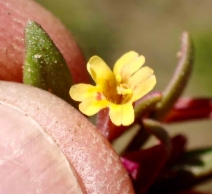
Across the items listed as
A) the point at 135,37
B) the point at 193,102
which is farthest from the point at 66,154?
the point at 135,37

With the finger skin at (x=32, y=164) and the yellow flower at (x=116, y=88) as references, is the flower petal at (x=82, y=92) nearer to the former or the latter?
the yellow flower at (x=116, y=88)

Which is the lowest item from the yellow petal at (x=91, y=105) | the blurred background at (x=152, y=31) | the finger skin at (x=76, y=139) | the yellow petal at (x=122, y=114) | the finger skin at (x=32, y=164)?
the blurred background at (x=152, y=31)

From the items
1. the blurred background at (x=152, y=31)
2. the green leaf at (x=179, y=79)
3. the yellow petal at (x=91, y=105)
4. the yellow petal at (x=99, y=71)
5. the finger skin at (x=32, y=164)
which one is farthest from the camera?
the blurred background at (x=152, y=31)

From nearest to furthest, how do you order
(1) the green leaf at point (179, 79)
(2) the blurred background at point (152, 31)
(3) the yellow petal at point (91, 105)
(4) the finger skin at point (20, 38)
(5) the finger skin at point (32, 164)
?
(5) the finger skin at point (32, 164) < (3) the yellow petal at point (91, 105) < (4) the finger skin at point (20, 38) < (1) the green leaf at point (179, 79) < (2) the blurred background at point (152, 31)

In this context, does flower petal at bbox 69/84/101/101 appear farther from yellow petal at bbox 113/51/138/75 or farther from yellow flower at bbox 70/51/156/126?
yellow petal at bbox 113/51/138/75

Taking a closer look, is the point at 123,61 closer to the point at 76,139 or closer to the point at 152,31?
the point at 76,139

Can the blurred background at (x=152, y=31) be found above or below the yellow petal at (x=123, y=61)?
below

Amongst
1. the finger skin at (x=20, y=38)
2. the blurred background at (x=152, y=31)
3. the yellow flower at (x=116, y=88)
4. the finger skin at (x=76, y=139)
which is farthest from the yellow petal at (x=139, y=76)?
the blurred background at (x=152, y=31)

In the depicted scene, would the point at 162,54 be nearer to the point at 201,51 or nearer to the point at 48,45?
the point at 201,51
